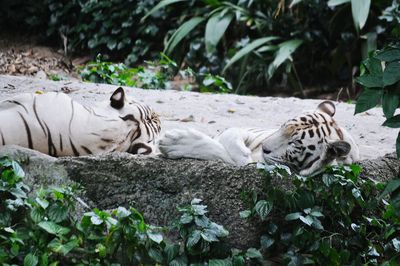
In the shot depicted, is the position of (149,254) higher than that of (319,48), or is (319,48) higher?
(149,254)

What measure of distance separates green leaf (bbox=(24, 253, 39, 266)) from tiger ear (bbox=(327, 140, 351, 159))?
165cm

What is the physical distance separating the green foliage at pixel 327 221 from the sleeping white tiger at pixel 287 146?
0.20m

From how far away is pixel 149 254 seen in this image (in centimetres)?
379

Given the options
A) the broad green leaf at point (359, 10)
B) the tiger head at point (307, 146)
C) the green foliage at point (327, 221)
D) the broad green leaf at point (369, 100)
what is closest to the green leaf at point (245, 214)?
the green foliage at point (327, 221)

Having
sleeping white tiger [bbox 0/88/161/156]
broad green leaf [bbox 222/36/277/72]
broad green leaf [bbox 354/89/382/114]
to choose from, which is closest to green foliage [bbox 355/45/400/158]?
broad green leaf [bbox 354/89/382/114]

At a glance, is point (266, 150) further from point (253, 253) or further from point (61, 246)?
point (61, 246)

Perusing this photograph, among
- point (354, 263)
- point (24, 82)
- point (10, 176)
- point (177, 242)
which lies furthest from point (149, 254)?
point (24, 82)

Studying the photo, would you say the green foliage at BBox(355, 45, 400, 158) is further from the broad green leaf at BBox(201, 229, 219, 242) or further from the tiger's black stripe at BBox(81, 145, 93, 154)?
the tiger's black stripe at BBox(81, 145, 93, 154)

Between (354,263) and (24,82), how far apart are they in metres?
3.71

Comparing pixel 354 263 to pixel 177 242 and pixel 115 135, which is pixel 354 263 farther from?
pixel 115 135

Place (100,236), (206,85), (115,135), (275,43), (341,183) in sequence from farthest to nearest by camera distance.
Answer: (275,43) → (206,85) → (115,135) → (341,183) → (100,236)

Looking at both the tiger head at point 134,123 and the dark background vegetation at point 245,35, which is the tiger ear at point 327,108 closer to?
the tiger head at point 134,123

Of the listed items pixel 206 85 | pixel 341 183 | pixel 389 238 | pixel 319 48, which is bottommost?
pixel 319 48

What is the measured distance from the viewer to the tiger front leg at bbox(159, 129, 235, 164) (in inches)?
167
